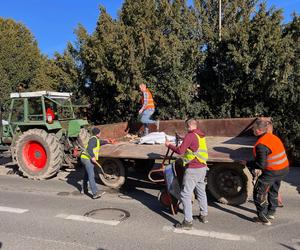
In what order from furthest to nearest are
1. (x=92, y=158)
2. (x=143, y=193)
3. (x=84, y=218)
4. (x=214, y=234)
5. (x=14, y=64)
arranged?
(x=14, y=64)
(x=143, y=193)
(x=92, y=158)
(x=84, y=218)
(x=214, y=234)

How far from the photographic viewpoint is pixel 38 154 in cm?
931

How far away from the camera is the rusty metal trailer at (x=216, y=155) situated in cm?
629

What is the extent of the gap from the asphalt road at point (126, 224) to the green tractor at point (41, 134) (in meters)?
1.49

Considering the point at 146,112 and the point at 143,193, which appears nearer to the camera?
the point at 143,193

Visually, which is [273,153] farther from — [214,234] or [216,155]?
[214,234]

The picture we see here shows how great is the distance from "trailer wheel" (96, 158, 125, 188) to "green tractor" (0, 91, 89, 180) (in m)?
1.67

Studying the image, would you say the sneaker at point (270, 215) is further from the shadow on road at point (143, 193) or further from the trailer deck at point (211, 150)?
the shadow on road at point (143, 193)

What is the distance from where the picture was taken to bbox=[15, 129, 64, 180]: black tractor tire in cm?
897

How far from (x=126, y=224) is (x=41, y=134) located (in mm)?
4381

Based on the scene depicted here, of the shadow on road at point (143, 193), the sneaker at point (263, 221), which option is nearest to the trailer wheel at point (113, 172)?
the shadow on road at point (143, 193)

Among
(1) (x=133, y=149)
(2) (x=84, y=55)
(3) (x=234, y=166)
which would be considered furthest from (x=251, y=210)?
(2) (x=84, y=55)

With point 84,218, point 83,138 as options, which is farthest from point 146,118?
point 84,218

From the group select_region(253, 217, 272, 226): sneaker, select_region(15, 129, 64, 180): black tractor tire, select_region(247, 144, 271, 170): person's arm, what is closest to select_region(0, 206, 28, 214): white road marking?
select_region(15, 129, 64, 180): black tractor tire

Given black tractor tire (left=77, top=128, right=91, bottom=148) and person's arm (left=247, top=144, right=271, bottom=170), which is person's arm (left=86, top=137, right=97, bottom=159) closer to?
black tractor tire (left=77, top=128, right=91, bottom=148)
